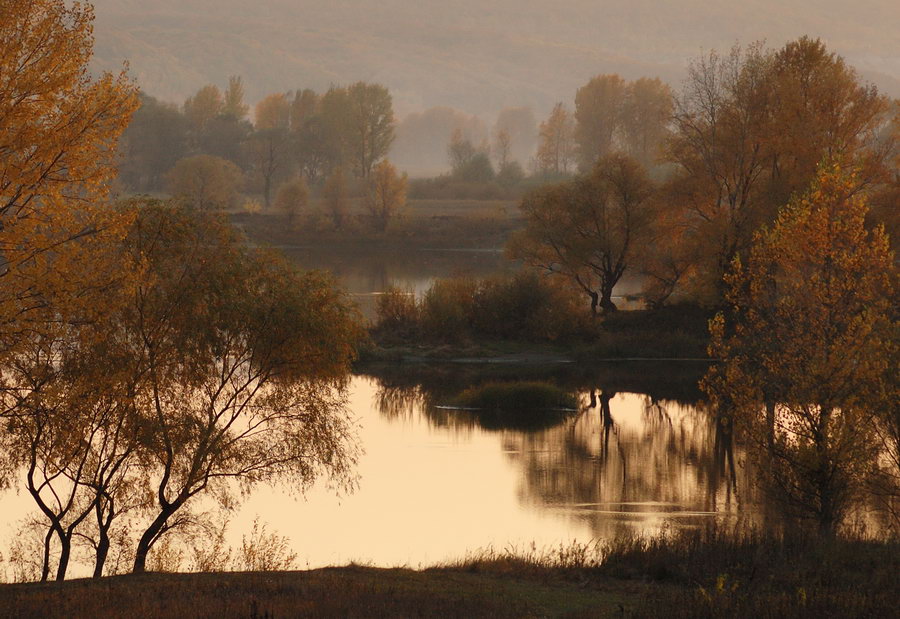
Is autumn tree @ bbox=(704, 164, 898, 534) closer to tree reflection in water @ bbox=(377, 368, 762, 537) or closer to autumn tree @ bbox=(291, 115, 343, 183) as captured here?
tree reflection in water @ bbox=(377, 368, 762, 537)

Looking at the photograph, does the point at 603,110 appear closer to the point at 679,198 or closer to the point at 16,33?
the point at 679,198

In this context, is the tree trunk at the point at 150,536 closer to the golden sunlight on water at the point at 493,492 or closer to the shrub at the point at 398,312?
the golden sunlight on water at the point at 493,492

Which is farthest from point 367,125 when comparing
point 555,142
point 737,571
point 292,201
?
point 737,571

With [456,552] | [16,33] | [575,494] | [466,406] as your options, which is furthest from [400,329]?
[16,33]

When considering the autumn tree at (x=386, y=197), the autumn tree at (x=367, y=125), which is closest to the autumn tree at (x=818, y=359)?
the autumn tree at (x=386, y=197)

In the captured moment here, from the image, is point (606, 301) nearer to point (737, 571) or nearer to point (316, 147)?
point (737, 571)

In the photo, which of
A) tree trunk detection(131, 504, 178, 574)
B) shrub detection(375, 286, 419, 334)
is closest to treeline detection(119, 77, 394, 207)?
shrub detection(375, 286, 419, 334)

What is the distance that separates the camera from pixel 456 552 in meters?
25.1

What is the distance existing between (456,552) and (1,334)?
40.2ft

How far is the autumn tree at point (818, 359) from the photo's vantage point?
74.4 ft

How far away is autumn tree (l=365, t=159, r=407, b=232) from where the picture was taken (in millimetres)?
106750

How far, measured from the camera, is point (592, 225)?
57906 millimetres

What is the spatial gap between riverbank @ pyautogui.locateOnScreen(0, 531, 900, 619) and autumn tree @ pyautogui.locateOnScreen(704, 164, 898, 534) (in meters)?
2.90

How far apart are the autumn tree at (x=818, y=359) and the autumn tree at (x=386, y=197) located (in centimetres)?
8211
